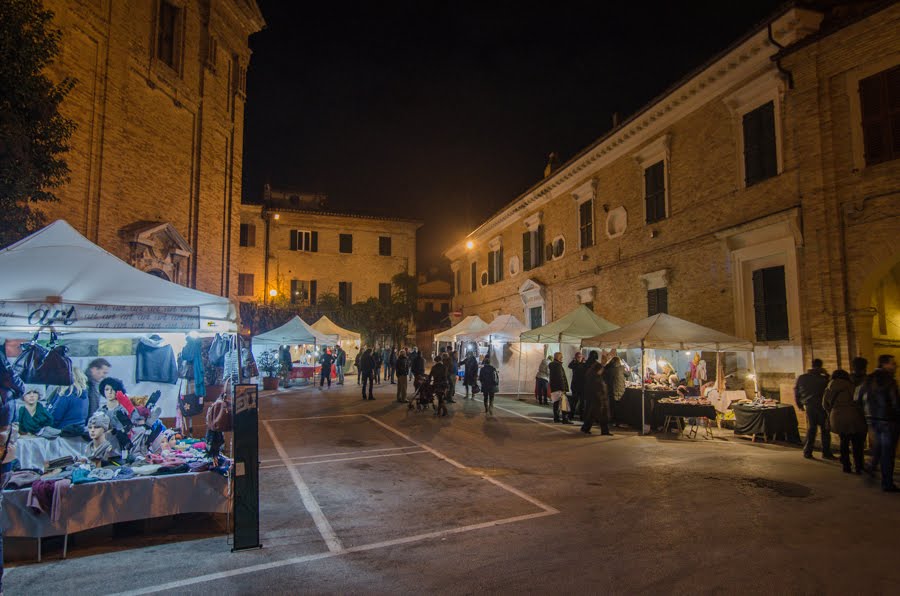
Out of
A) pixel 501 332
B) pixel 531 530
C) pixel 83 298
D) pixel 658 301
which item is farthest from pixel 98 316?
pixel 501 332

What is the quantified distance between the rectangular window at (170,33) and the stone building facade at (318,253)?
20722 mm

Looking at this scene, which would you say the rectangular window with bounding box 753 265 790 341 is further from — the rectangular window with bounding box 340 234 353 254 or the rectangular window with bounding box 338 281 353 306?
the rectangular window with bounding box 340 234 353 254

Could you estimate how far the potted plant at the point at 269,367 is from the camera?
22.3 meters

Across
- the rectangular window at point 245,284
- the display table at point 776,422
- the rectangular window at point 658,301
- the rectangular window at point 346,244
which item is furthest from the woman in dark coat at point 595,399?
the rectangular window at point 346,244

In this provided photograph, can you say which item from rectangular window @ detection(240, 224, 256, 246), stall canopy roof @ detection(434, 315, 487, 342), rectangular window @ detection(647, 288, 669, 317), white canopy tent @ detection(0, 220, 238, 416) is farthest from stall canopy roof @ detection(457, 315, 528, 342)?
rectangular window @ detection(240, 224, 256, 246)

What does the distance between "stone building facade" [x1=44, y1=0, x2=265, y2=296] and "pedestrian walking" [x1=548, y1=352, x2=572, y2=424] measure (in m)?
10.9

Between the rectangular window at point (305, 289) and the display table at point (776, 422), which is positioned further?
the rectangular window at point (305, 289)

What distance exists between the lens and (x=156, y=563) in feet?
16.0

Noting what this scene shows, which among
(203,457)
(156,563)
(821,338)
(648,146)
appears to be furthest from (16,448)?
(648,146)

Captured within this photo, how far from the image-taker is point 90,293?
5.80 m

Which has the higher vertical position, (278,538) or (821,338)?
(821,338)

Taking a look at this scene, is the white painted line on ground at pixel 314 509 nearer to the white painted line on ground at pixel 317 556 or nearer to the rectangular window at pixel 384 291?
the white painted line on ground at pixel 317 556

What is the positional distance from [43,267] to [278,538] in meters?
3.81

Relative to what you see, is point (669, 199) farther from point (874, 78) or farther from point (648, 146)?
point (874, 78)
